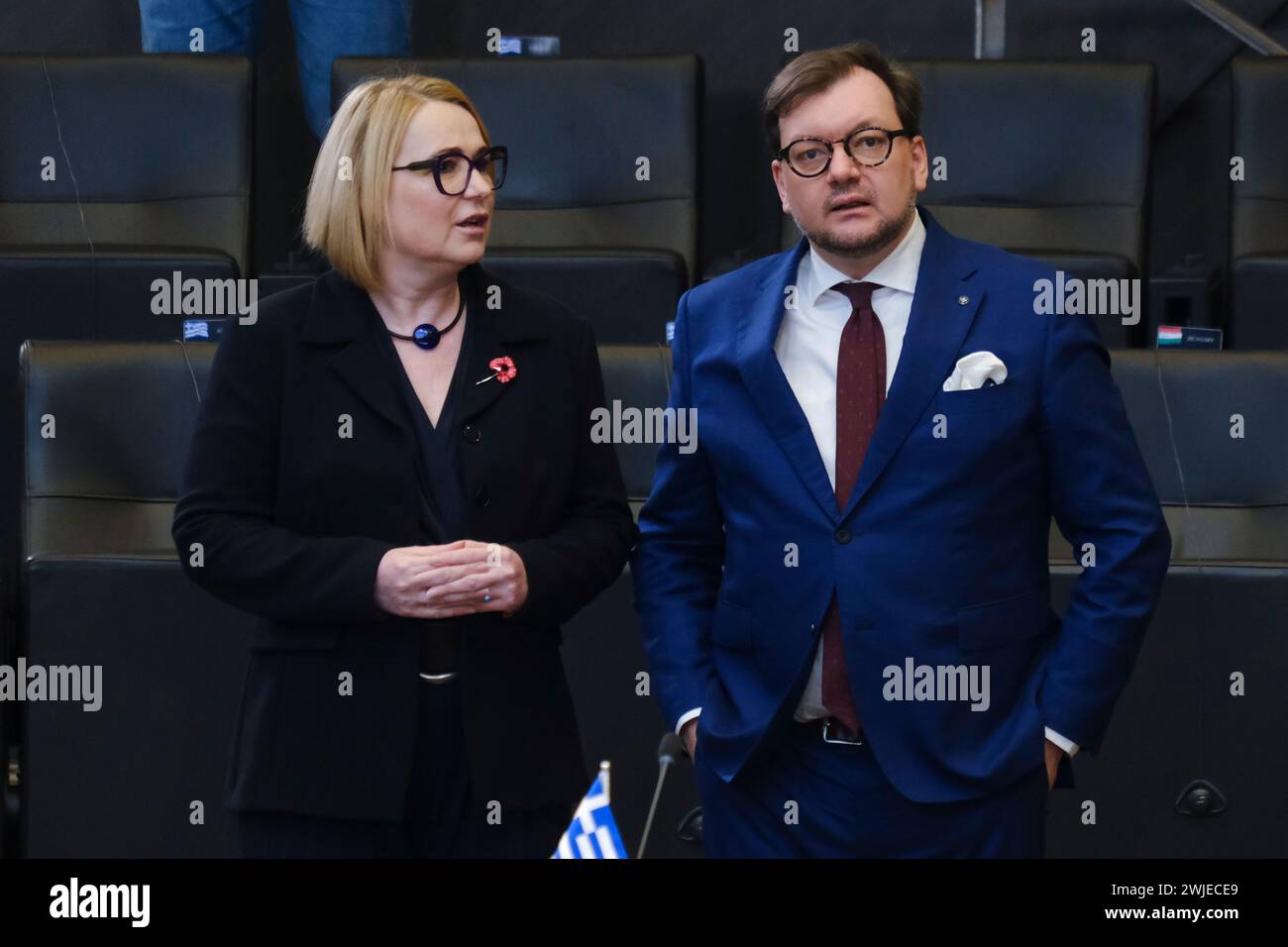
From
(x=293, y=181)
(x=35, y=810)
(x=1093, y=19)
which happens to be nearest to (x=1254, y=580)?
(x=35, y=810)

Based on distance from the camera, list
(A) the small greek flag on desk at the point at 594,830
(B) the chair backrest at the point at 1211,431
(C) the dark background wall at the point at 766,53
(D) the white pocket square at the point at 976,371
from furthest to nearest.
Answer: (C) the dark background wall at the point at 766,53 → (B) the chair backrest at the point at 1211,431 → (D) the white pocket square at the point at 976,371 → (A) the small greek flag on desk at the point at 594,830

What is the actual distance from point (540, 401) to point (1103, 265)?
2.82 ft

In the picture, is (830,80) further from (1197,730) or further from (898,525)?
(1197,730)

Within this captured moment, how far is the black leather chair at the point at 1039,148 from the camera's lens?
1.86m

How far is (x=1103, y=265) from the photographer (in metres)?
1.65

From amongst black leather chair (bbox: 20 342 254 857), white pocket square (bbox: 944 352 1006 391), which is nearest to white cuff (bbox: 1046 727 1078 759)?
white pocket square (bbox: 944 352 1006 391)

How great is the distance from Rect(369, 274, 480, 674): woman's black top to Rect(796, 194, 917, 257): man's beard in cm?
20

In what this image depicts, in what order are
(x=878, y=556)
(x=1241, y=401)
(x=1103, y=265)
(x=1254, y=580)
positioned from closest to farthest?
(x=878, y=556)
(x=1254, y=580)
(x=1241, y=401)
(x=1103, y=265)

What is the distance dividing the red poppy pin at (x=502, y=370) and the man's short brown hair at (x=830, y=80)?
7.0 inches

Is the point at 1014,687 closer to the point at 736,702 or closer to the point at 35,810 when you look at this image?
the point at 736,702

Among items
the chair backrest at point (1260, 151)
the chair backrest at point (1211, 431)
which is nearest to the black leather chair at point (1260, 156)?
the chair backrest at point (1260, 151)

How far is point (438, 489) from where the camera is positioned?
924mm

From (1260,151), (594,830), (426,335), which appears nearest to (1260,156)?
(1260,151)

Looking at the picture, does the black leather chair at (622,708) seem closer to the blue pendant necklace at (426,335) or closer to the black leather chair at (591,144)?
the blue pendant necklace at (426,335)
